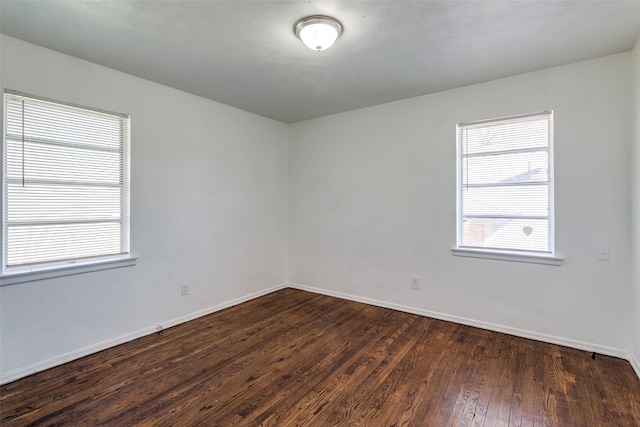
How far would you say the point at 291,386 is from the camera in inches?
86.8

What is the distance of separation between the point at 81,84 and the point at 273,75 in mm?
1687

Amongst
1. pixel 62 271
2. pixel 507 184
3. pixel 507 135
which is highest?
pixel 507 135

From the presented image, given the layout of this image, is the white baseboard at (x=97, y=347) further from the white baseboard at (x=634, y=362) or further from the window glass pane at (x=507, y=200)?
the white baseboard at (x=634, y=362)

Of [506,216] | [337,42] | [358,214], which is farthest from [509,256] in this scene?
[337,42]

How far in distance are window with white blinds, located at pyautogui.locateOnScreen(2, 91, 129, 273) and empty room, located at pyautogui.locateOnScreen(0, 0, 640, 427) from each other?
0.06 feet

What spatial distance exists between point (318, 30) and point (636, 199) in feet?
9.31

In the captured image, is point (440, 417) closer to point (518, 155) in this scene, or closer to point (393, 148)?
point (518, 155)

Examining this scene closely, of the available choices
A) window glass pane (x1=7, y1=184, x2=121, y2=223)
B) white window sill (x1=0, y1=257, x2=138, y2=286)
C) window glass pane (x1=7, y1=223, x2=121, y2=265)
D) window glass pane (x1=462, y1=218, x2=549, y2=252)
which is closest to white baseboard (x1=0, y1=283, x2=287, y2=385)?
white window sill (x1=0, y1=257, x2=138, y2=286)

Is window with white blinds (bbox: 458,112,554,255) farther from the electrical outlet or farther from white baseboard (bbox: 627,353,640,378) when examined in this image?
white baseboard (bbox: 627,353,640,378)

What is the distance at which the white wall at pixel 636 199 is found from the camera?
2373 millimetres

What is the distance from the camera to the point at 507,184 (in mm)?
3102

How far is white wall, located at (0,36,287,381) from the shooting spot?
7.91ft

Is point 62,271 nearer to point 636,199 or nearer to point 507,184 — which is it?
point 507,184

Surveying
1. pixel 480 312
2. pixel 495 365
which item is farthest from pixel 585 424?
pixel 480 312
